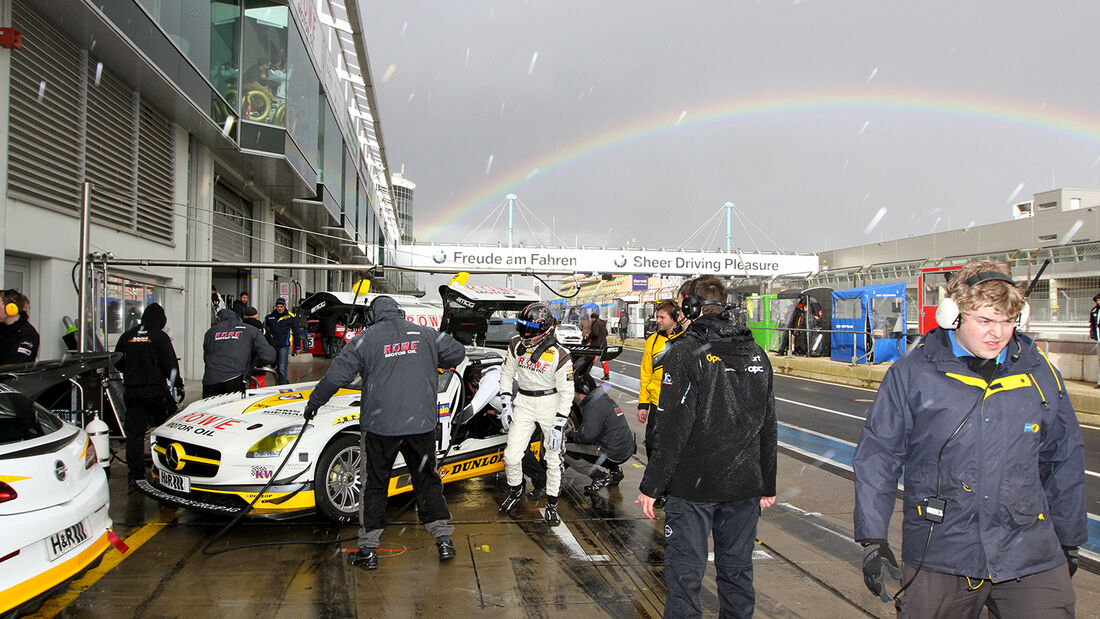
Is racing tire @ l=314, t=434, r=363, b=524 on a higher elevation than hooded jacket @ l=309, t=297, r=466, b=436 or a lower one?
lower

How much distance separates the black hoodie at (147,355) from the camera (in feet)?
19.4

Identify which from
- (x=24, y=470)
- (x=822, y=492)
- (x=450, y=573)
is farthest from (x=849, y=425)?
(x=24, y=470)

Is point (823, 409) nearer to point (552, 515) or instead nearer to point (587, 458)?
point (587, 458)

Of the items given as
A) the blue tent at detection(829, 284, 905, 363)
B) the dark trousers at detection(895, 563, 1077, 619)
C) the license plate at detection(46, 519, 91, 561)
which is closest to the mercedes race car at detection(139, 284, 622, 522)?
the license plate at detection(46, 519, 91, 561)

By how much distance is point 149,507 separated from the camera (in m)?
5.47

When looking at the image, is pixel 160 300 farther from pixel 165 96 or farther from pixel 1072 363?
pixel 1072 363

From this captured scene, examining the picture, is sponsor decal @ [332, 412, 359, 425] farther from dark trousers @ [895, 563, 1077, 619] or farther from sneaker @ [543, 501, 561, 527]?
dark trousers @ [895, 563, 1077, 619]

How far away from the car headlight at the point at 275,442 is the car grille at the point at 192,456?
27cm

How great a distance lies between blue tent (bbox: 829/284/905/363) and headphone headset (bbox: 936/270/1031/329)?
1612cm

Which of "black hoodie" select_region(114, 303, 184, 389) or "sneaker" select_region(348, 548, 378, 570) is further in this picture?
"black hoodie" select_region(114, 303, 184, 389)

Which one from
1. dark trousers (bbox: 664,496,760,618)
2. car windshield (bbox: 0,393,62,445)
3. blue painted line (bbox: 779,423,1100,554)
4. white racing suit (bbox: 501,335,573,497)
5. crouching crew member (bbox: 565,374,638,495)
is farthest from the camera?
blue painted line (bbox: 779,423,1100,554)

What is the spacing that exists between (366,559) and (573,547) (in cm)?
141

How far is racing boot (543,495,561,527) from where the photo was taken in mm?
5098

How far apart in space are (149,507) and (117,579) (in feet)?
5.47
